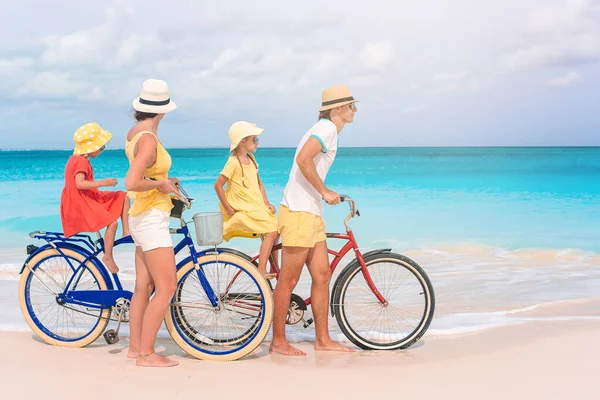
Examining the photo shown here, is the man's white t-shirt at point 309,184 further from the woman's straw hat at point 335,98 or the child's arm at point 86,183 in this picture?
the child's arm at point 86,183

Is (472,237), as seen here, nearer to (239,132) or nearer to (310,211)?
(239,132)

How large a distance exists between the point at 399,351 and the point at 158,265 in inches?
66.8

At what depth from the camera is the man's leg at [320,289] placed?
4.45 metres

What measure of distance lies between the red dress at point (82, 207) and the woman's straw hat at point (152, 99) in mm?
728

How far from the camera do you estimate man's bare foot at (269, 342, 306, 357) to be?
4.41m

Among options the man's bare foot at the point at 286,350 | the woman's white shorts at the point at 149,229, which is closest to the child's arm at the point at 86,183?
the woman's white shorts at the point at 149,229

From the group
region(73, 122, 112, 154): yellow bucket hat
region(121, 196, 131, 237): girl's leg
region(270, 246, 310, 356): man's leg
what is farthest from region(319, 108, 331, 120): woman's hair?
region(73, 122, 112, 154): yellow bucket hat

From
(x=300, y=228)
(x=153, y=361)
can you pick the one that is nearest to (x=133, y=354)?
(x=153, y=361)

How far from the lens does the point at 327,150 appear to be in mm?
4266

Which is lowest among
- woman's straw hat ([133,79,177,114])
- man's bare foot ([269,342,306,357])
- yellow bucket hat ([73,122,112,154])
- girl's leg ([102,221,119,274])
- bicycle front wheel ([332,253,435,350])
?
man's bare foot ([269,342,306,357])

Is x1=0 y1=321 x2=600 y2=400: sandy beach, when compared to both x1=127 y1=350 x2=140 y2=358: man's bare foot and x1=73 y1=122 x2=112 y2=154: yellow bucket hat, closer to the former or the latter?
x1=127 y1=350 x2=140 y2=358: man's bare foot

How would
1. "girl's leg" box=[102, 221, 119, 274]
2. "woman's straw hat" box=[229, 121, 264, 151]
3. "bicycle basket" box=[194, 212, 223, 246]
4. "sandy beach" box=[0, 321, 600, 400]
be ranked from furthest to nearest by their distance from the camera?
"woman's straw hat" box=[229, 121, 264, 151] < "girl's leg" box=[102, 221, 119, 274] < "bicycle basket" box=[194, 212, 223, 246] < "sandy beach" box=[0, 321, 600, 400]

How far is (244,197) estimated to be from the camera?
473 centimetres

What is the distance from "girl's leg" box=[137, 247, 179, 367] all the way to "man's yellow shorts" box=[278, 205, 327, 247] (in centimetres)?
73
